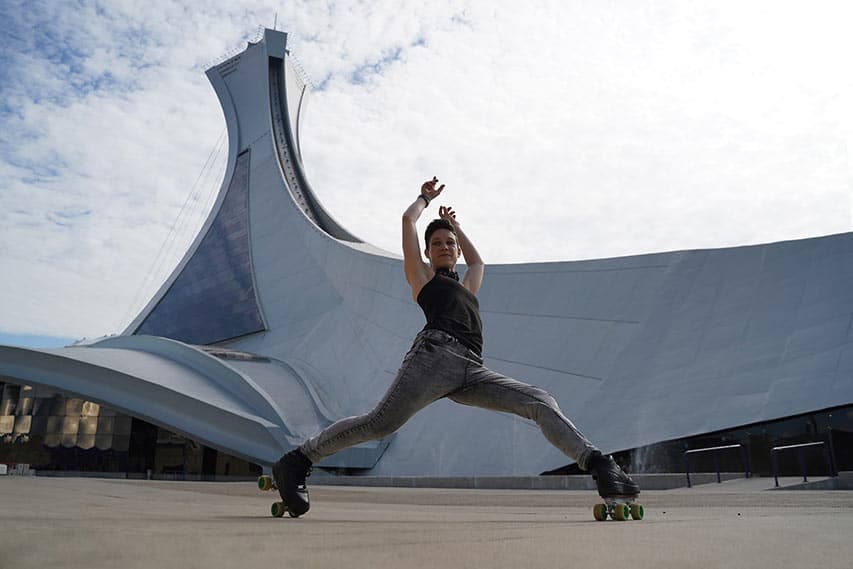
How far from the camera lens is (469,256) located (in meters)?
3.61

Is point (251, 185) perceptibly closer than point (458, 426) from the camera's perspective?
No

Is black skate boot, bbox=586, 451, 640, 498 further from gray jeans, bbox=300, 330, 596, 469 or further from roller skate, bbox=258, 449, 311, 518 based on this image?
roller skate, bbox=258, 449, 311, 518

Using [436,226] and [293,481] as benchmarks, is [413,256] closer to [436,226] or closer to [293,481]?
[436,226]

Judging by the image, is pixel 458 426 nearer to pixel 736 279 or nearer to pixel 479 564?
pixel 736 279

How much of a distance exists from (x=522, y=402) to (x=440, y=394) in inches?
13.9

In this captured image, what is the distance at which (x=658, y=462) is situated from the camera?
11102mm

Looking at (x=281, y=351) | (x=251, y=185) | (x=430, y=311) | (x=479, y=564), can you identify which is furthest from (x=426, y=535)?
(x=251, y=185)

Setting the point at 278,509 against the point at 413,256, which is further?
the point at 413,256

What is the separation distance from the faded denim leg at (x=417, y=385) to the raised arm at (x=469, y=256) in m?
0.59

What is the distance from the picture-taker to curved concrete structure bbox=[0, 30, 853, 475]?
36.4 feet

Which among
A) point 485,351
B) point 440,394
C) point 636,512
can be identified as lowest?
point 636,512

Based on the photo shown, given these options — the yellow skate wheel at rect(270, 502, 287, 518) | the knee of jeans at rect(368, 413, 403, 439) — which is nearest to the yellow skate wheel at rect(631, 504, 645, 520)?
the knee of jeans at rect(368, 413, 403, 439)

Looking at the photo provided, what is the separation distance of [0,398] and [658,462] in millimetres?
17743

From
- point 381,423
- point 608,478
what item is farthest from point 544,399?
point 381,423
